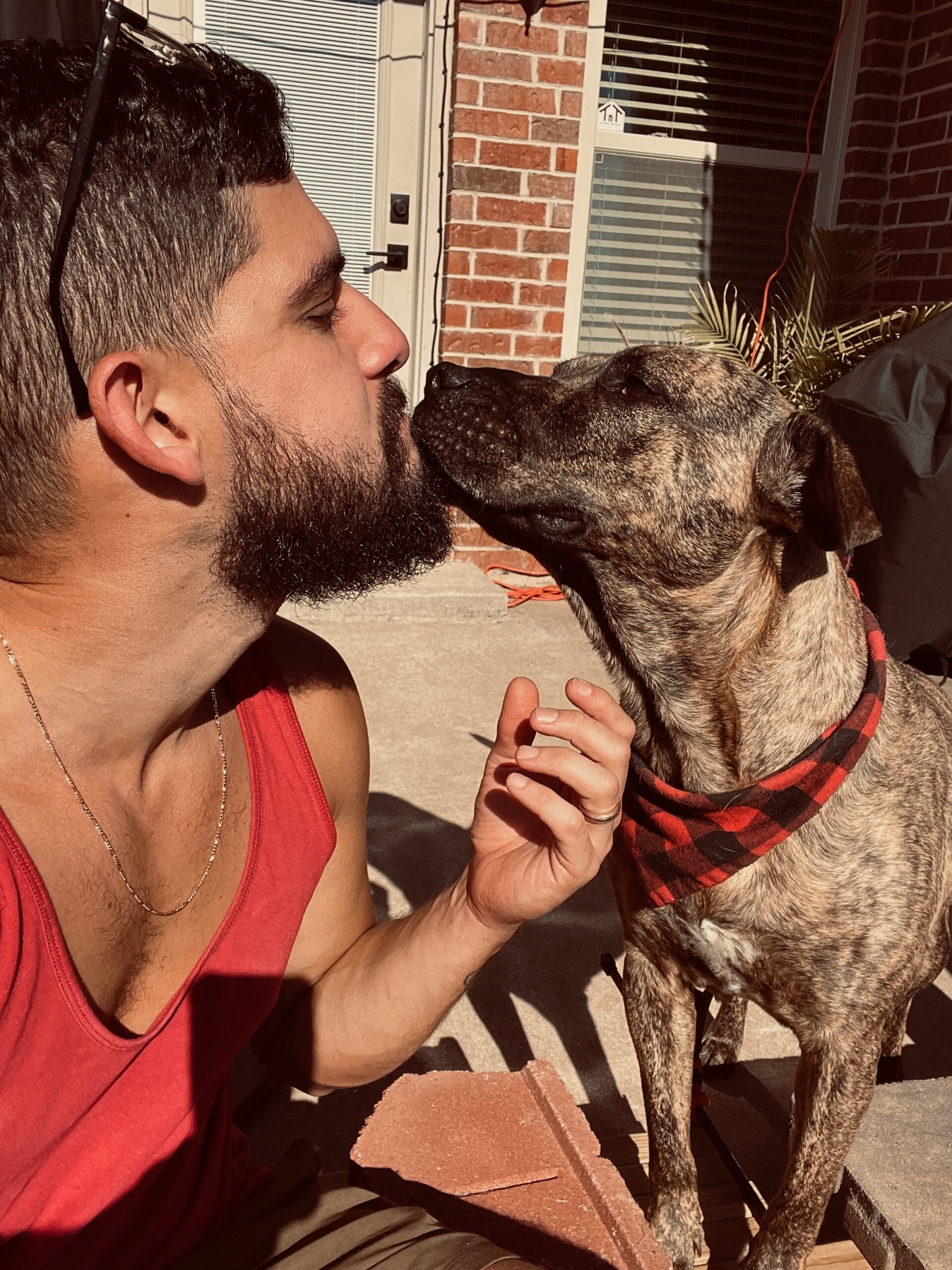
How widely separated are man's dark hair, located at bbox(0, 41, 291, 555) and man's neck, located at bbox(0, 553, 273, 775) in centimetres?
8

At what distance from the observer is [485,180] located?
556 cm

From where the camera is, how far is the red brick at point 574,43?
18.0ft

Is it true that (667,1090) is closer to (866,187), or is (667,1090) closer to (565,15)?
(565,15)

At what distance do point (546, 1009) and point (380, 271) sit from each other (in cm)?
448

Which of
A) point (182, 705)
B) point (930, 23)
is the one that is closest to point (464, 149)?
point (930, 23)

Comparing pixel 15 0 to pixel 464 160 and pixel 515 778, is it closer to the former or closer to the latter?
pixel 464 160

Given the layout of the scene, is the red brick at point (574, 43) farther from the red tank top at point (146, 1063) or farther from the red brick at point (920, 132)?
the red tank top at point (146, 1063)

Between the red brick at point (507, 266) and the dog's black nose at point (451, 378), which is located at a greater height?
the red brick at point (507, 266)

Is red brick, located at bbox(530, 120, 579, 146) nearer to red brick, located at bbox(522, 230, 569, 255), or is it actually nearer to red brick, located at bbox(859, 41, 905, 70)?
red brick, located at bbox(522, 230, 569, 255)

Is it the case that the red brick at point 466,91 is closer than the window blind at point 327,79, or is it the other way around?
the red brick at point 466,91

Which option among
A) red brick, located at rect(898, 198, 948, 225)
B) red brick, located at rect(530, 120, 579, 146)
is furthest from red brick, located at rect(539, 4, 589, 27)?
red brick, located at rect(898, 198, 948, 225)

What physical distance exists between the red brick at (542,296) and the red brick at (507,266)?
0.05 metres

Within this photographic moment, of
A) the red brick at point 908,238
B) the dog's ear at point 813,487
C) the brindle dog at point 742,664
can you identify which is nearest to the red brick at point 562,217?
the red brick at point 908,238

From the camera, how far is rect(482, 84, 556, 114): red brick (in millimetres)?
5457
